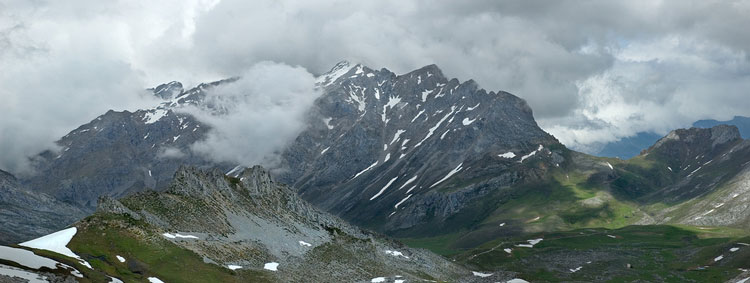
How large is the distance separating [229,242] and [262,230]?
16958mm

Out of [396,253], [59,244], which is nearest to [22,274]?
[59,244]

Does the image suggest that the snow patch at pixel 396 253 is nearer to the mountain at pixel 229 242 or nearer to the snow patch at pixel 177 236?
the mountain at pixel 229 242

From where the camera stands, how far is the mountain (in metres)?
115

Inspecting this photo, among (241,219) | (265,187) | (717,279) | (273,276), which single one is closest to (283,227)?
(241,219)

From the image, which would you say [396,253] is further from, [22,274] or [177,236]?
[22,274]

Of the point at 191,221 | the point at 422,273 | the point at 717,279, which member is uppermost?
the point at 191,221

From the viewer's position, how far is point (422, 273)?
6781 inches

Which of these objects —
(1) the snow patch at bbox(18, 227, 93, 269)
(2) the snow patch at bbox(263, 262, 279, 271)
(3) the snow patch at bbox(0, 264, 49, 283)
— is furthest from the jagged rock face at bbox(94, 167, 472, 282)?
(3) the snow patch at bbox(0, 264, 49, 283)

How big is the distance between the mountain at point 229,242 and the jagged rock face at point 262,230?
0.29 m

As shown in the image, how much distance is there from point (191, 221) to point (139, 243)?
23.7 m

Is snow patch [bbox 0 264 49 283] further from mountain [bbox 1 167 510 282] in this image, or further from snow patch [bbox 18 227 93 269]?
snow patch [bbox 18 227 93 269]

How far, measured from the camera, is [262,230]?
15700 cm

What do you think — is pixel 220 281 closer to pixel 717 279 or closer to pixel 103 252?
pixel 103 252

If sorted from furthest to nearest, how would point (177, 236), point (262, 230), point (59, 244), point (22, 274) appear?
point (262, 230) < point (177, 236) < point (59, 244) < point (22, 274)
